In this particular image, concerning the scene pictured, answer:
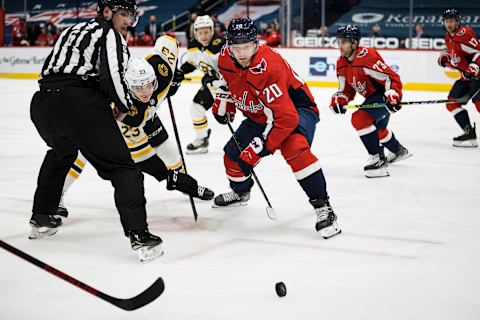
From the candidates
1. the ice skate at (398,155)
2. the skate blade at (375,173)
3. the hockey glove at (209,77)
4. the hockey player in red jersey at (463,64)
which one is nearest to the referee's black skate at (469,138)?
the hockey player in red jersey at (463,64)

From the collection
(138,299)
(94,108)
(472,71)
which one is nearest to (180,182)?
(94,108)

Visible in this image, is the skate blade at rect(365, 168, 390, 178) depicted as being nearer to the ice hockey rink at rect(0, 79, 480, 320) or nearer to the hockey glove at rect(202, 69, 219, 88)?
the ice hockey rink at rect(0, 79, 480, 320)

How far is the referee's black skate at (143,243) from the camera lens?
2.80 meters

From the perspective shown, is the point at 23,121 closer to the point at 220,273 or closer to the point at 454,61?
the point at 454,61

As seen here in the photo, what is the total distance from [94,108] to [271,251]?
0.93 meters

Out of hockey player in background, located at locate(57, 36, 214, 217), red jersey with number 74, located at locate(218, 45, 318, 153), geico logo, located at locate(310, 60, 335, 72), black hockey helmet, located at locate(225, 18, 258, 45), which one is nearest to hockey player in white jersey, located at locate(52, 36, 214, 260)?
hockey player in background, located at locate(57, 36, 214, 217)

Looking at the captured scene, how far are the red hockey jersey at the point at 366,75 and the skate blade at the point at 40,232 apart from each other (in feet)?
7.55

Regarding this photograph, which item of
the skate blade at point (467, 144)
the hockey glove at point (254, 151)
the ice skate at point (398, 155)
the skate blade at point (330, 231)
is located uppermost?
the hockey glove at point (254, 151)

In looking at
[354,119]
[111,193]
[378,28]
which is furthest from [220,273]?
[378,28]

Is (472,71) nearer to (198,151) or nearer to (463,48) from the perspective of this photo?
(463,48)

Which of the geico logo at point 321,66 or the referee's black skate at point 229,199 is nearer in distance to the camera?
the referee's black skate at point 229,199

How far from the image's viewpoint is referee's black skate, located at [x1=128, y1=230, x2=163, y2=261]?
2.80m

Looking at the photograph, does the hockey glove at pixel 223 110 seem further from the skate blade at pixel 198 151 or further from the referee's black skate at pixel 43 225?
the skate blade at pixel 198 151

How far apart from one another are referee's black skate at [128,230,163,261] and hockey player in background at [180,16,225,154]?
2.86 m
